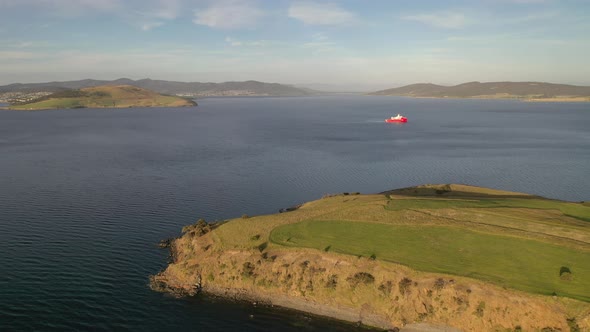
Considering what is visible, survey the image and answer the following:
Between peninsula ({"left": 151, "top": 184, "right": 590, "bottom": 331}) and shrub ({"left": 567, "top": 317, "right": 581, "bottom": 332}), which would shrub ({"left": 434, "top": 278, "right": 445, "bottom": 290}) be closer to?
peninsula ({"left": 151, "top": 184, "right": 590, "bottom": 331})

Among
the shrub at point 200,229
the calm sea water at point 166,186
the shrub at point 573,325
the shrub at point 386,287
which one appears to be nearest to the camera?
the shrub at point 573,325

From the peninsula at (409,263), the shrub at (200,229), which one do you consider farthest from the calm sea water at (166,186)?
the shrub at (200,229)

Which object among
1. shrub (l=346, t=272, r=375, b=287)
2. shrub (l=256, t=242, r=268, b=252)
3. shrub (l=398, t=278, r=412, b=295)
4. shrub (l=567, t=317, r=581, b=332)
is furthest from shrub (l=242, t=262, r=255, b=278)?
shrub (l=567, t=317, r=581, b=332)

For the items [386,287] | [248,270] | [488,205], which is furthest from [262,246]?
[488,205]

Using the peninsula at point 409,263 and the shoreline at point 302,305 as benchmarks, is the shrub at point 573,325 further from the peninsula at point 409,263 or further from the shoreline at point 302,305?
the shoreline at point 302,305

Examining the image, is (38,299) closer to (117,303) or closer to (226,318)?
(117,303)

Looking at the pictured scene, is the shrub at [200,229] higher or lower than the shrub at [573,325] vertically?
higher
